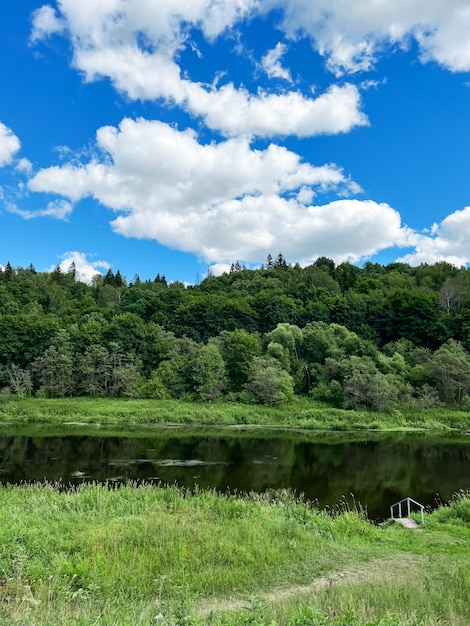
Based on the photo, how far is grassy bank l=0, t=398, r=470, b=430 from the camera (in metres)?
51.6

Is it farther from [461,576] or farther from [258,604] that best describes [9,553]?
[461,576]

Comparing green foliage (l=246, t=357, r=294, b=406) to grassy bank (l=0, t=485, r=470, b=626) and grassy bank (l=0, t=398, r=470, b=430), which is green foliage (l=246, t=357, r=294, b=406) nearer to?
grassy bank (l=0, t=398, r=470, b=430)

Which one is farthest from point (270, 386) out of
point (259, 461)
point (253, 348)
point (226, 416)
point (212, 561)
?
point (212, 561)

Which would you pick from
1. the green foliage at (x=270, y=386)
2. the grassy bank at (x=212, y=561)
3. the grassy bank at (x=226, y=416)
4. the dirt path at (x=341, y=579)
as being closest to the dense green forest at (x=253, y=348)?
the green foliage at (x=270, y=386)

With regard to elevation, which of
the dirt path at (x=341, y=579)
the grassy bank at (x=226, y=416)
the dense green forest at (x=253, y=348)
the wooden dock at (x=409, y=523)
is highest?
the dense green forest at (x=253, y=348)

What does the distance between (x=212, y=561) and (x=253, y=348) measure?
57.5 meters

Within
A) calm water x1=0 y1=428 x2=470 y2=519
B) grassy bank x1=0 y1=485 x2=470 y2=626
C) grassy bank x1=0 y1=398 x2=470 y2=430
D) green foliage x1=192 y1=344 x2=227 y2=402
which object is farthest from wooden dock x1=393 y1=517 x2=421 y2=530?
green foliage x1=192 y1=344 x2=227 y2=402

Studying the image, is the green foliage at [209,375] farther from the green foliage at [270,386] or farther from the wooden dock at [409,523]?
the wooden dock at [409,523]

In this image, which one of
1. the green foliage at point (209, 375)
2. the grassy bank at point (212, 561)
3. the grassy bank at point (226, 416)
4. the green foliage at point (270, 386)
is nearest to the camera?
the grassy bank at point (212, 561)

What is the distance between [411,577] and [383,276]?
4534 inches

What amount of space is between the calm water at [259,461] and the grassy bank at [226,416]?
6.64 metres

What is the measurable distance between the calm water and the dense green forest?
50.1 feet

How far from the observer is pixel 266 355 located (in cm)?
6681

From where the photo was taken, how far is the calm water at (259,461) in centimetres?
2333
